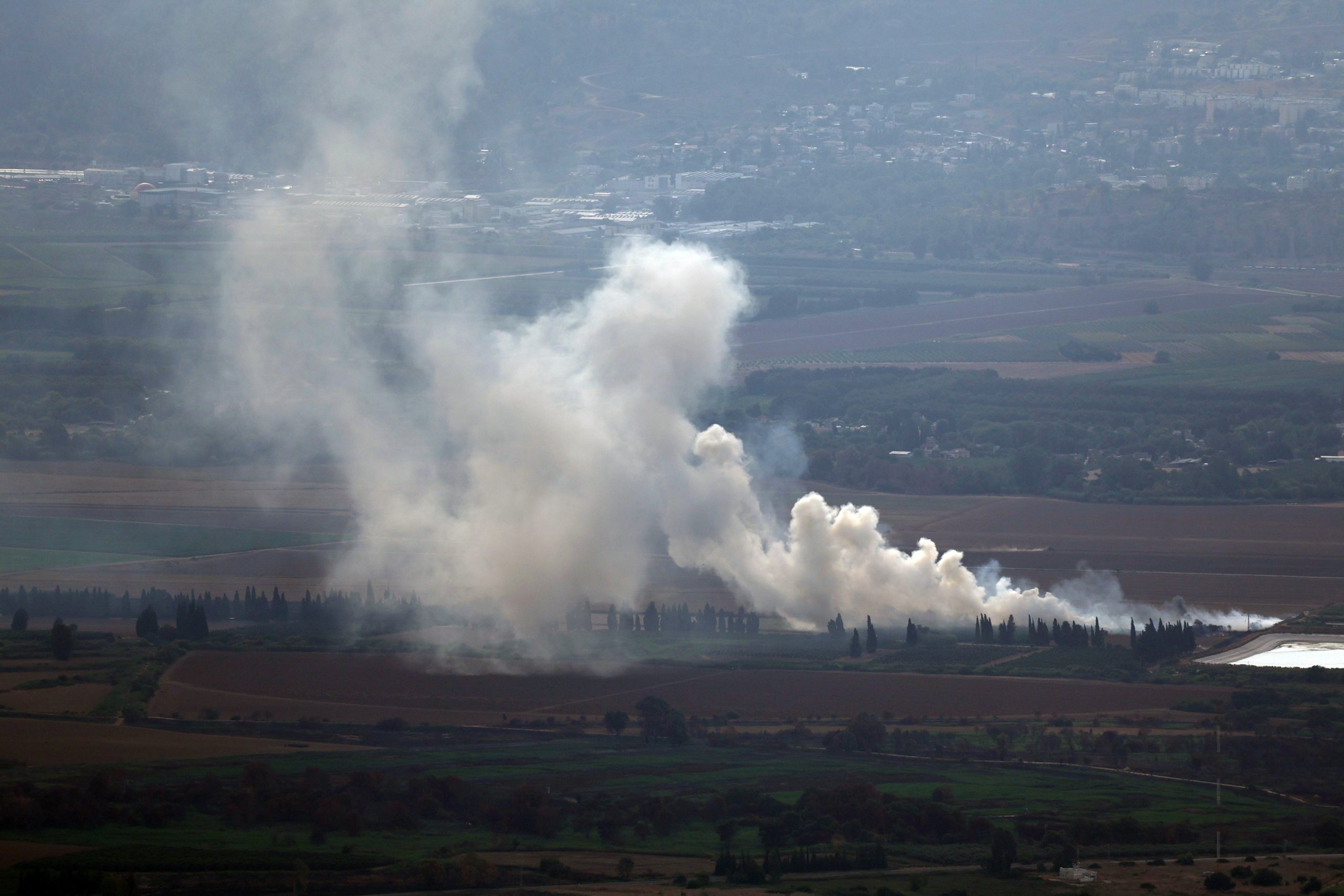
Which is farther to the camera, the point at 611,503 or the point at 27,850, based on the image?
the point at 611,503

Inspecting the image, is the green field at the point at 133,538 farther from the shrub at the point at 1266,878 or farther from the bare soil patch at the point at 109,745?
the shrub at the point at 1266,878

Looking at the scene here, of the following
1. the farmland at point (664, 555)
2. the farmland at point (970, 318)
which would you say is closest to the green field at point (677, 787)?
the farmland at point (664, 555)

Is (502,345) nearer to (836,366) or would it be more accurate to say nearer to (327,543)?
(327,543)

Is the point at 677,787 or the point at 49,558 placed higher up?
the point at 49,558

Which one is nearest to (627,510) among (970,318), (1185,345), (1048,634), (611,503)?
(611,503)

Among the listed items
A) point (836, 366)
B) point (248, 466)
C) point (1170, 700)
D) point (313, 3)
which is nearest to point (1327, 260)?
point (836, 366)

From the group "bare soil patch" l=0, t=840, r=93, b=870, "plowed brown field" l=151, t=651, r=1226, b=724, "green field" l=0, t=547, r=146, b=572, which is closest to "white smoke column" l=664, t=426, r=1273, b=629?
"plowed brown field" l=151, t=651, r=1226, b=724

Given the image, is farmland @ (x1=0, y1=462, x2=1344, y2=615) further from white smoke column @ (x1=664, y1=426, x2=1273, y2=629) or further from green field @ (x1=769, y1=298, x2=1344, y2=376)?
green field @ (x1=769, y1=298, x2=1344, y2=376)

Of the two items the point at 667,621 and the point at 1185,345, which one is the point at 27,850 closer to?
the point at 667,621
